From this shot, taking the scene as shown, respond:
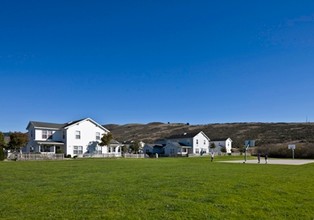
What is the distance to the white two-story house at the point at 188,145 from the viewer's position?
8238 cm

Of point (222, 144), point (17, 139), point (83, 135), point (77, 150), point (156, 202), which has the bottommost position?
point (222, 144)

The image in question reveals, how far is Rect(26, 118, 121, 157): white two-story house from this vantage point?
60.1 metres

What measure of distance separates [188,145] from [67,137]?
34285 millimetres

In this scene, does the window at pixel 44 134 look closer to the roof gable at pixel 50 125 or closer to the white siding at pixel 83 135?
the roof gable at pixel 50 125

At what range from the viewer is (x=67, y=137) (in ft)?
199

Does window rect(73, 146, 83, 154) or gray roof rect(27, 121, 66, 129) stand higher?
gray roof rect(27, 121, 66, 129)

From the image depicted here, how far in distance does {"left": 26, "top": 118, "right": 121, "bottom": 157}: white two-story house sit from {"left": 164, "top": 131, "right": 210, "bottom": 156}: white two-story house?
2243cm

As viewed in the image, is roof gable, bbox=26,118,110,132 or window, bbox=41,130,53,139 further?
window, bbox=41,130,53,139

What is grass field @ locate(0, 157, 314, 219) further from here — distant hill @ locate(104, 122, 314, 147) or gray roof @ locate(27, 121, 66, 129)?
distant hill @ locate(104, 122, 314, 147)

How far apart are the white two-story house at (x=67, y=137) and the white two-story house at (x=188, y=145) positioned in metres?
22.4

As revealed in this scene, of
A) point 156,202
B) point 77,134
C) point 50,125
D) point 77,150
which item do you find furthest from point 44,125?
point 156,202

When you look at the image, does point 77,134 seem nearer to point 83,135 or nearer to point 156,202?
point 83,135

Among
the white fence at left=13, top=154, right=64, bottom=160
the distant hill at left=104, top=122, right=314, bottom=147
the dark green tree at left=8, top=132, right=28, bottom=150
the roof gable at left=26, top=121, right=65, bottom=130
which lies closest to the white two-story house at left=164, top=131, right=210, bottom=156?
the distant hill at left=104, top=122, right=314, bottom=147

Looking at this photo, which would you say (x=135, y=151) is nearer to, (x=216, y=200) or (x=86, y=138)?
(x=86, y=138)
